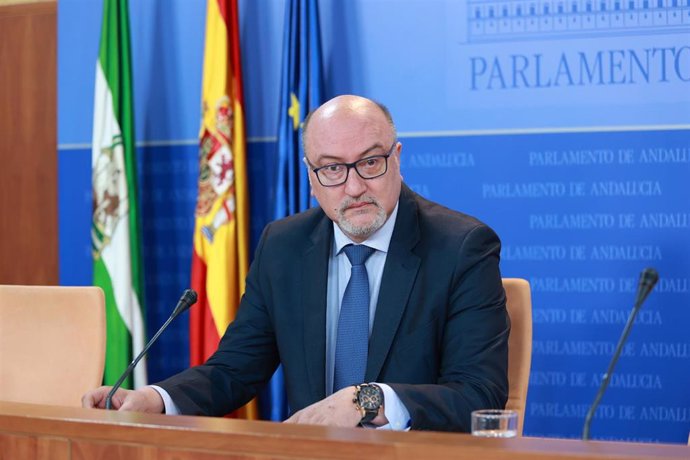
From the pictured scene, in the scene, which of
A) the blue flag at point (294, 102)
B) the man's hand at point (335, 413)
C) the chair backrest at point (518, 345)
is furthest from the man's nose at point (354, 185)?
the blue flag at point (294, 102)

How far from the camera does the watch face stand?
2.35 m

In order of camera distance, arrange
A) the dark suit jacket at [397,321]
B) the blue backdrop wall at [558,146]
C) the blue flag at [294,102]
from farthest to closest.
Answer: the blue flag at [294,102]
the blue backdrop wall at [558,146]
the dark suit jacket at [397,321]

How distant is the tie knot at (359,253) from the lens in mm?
2904

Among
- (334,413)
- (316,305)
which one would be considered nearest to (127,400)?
(334,413)

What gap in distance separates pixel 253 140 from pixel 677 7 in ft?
6.75

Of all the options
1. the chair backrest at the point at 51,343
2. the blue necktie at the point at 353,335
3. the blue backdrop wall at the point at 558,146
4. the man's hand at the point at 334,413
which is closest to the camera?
the man's hand at the point at 334,413

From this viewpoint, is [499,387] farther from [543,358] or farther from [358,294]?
[543,358]

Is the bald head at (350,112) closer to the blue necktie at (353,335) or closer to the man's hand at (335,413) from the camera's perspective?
the blue necktie at (353,335)

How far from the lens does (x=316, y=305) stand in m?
2.89

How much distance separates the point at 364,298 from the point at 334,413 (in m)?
0.59

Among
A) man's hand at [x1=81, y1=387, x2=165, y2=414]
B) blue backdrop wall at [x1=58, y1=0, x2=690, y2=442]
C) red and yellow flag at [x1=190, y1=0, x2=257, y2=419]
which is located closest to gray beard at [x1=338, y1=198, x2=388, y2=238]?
man's hand at [x1=81, y1=387, x2=165, y2=414]

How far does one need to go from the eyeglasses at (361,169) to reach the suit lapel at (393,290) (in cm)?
18

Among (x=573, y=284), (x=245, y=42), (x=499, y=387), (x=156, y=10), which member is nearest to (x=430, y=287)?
(x=499, y=387)

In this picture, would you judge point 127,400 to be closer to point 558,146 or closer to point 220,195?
point 220,195
